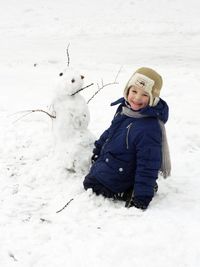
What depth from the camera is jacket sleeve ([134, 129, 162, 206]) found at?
13.4ft

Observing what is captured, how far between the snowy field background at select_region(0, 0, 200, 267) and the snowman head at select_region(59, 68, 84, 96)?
828mm

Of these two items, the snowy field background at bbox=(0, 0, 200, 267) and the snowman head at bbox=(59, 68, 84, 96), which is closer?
the snowy field background at bbox=(0, 0, 200, 267)

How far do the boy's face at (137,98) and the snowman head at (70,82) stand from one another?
2.18 ft

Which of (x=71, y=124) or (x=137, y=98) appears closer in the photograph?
(x=137, y=98)

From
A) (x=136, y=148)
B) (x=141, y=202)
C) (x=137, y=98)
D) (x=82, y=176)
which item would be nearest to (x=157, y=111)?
(x=137, y=98)

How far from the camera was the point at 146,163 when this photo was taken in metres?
4.08

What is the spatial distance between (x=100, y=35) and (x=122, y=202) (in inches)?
388

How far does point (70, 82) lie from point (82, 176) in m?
1.00

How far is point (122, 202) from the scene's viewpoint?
14.6 ft

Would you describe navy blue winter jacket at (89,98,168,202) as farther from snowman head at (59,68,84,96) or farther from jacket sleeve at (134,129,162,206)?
snowman head at (59,68,84,96)

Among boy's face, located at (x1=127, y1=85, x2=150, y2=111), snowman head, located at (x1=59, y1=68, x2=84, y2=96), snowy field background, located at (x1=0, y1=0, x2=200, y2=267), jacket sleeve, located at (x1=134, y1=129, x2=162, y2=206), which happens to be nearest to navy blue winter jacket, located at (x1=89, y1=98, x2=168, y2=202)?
jacket sleeve, located at (x1=134, y1=129, x2=162, y2=206)

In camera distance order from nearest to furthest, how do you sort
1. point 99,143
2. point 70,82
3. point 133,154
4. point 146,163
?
1. point 146,163
2. point 133,154
3. point 70,82
4. point 99,143

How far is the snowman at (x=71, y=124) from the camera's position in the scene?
4.66 metres

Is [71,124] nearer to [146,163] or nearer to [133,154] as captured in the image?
[133,154]
